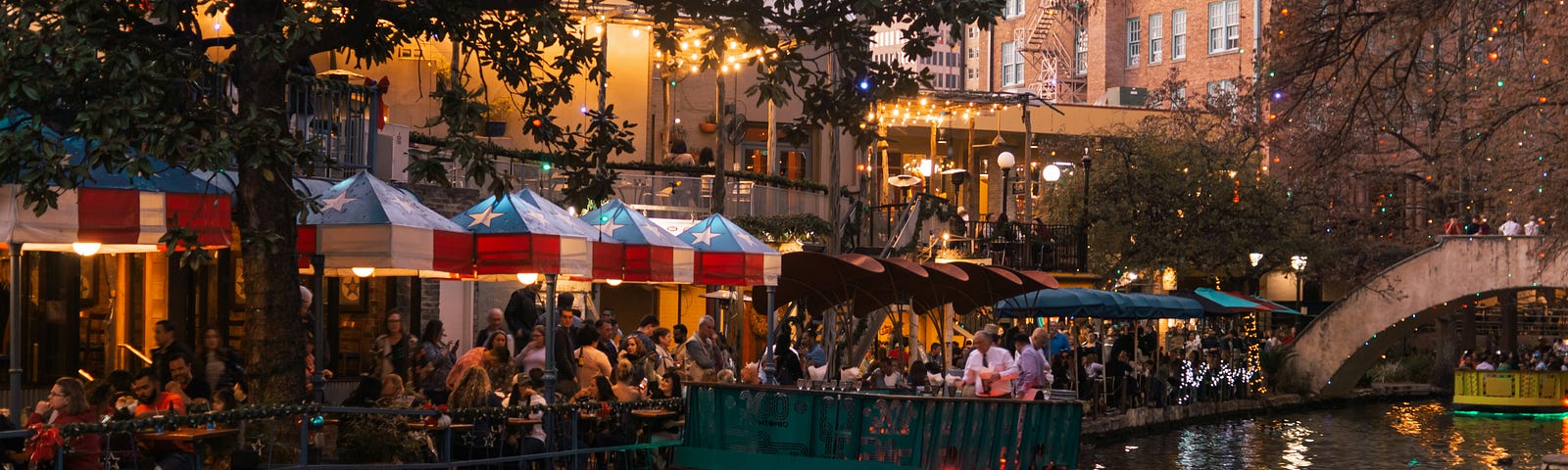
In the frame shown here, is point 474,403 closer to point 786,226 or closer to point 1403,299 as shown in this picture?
point 786,226

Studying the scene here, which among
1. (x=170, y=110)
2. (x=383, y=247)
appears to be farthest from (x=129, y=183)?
(x=383, y=247)

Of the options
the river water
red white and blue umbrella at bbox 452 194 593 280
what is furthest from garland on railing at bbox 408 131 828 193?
the river water

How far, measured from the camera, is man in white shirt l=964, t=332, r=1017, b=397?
762 inches

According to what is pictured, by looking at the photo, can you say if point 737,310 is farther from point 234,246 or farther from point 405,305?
point 234,246

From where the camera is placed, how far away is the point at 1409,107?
1312 cm

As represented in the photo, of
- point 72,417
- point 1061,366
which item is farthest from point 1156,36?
point 72,417

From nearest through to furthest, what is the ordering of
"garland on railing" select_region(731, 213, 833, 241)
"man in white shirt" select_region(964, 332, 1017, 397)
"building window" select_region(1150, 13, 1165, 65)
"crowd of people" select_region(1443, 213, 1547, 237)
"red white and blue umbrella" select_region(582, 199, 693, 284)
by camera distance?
"red white and blue umbrella" select_region(582, 199, 693, 284), "man in white shirt" select_region(964, 332, 1017, 397), "garland on railing" select_region(731, 213, 833, 241), "crowd of people" select_region(1443, 213, 1547, 237), "building window" select_region(1150, 13, 1165, 65)

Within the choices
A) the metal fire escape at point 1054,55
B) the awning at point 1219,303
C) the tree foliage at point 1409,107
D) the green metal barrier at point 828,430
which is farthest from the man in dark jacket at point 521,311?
the metal fire escape at point 1054,55

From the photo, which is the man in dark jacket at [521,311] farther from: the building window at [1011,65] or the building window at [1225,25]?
the building window at [1011,65]

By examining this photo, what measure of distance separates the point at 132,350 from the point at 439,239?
3938 millimetres

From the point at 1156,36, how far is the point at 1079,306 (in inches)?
1360

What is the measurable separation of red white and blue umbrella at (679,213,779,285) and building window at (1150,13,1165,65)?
44.2m

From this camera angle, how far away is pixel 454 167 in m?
21.5

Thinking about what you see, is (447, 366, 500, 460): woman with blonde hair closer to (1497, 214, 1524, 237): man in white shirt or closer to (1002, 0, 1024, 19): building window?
(1497, 214, 1524, 237): man in white shirt
